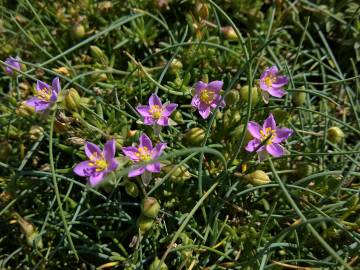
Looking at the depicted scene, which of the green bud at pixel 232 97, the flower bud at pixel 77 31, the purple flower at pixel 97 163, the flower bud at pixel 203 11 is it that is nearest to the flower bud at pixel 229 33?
the flower bud at pixel 203 11

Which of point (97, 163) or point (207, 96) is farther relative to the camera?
point (207, 96)

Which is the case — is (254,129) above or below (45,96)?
below

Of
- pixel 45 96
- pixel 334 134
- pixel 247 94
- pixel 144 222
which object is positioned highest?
pixel 45 96

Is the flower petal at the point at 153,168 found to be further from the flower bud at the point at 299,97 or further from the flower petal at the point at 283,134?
the flower bud at the point at 299,97

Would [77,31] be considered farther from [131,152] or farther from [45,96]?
[131,152]

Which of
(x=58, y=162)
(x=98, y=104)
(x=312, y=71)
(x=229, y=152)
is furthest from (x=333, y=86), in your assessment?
(x=58, y=162)

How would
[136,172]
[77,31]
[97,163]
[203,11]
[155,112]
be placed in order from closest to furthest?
[136,172] < [97,163] < [155,112] < [203,11] < [77,31]

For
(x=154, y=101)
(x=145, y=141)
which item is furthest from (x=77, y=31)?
(x=145, y=141)
